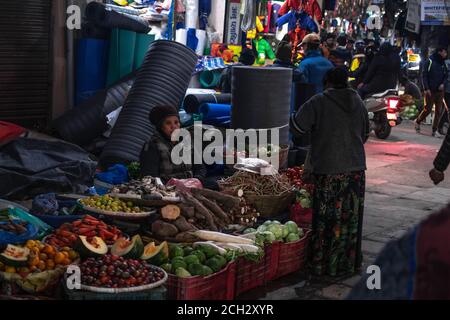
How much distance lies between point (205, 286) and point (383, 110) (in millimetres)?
11556

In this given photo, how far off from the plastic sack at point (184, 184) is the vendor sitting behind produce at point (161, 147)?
0.19 metres

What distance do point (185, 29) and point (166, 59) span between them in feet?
12.3

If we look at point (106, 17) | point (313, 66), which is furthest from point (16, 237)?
point (313, 66)

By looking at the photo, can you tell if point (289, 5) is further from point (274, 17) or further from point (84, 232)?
point (84, 232)

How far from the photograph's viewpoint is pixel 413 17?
65.7ft

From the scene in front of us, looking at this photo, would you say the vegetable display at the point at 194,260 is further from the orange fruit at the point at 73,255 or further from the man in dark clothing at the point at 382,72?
the man in dark clothing at the point at 382,72

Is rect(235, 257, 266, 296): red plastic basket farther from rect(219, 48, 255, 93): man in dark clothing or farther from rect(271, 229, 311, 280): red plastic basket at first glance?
rect(219, 48, 255, 93): man in dark clothing

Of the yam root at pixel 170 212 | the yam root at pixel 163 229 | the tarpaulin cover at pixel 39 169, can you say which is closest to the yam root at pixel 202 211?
the yam root at pixel 170 212

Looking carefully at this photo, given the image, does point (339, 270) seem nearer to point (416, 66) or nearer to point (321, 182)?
point (321, 182)

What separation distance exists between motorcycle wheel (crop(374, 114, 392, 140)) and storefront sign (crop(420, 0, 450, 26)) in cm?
509

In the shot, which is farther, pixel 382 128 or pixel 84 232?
pixel 382 128

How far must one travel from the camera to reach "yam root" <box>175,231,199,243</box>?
6.01 meters

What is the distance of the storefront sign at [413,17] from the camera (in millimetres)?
19702
